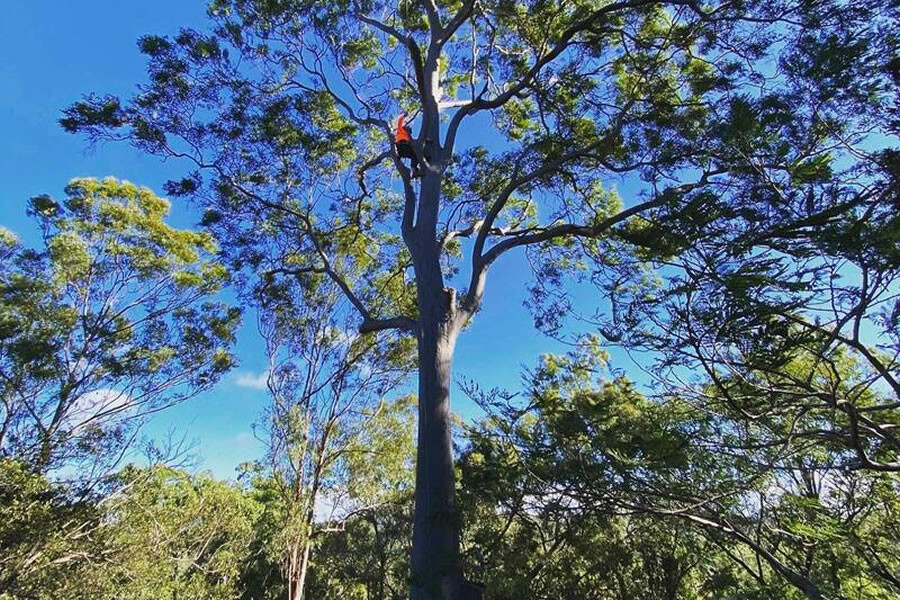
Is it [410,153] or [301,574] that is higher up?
[410,153]

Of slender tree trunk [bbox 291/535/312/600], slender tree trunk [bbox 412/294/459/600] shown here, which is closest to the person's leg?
slender tree trunk [bbox 412/294/459/600]

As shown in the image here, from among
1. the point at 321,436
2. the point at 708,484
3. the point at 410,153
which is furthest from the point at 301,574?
the point at 708,484

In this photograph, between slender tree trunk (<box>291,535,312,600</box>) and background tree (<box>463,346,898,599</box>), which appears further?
slender tree trunk (<box>291,535,312,600</box>)

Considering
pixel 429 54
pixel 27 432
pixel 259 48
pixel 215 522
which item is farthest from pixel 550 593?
pixel 27 432

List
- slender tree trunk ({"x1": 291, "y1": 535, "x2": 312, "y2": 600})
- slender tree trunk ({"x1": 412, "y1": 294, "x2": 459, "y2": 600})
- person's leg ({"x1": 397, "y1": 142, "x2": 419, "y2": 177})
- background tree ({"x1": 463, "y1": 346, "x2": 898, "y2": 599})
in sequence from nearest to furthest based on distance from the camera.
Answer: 1. background tree ({"x1": 463, "y1": 346, "x2": 898, "y2": 599})
2. slender tree trunk ({"x1": 412, "y1": 294, "x2": 459, "y2": 600})
3. person's leg ({"x1": 397, "y1": 142, "x2": 419, "y2": 177})
4. slender tree trunk ({"x1": 291, "y1": 535, "x2": 312, "y2": 600})

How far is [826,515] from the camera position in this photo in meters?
2.77

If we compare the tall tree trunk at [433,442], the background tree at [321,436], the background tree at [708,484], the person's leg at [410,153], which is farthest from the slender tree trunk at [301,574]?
the person's leg at [410,153]

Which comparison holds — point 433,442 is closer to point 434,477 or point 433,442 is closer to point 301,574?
point 434,477

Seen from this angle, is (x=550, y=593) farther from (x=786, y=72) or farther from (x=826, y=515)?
(x=786, y=72)

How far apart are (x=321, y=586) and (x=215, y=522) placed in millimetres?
4404

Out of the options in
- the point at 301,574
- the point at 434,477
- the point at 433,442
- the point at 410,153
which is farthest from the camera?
the point at 301,574

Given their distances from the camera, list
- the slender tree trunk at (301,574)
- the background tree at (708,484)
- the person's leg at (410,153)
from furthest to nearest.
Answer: the slender tree trunk at (301,574), the person's leg at (410,153), the background tree at (708,484)

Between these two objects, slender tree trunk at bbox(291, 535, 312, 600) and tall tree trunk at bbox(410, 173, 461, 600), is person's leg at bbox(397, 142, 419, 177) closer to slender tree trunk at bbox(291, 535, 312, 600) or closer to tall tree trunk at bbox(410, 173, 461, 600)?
tall tree trunk at bbox(410, 173, 461, 600)

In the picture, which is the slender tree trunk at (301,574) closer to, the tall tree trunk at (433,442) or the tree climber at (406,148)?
the tall tree trunk at (433,442)
